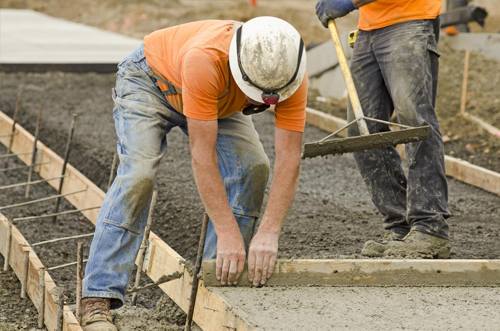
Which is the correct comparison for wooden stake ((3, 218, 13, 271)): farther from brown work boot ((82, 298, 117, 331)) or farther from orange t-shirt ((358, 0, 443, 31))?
orange t-shirt ((358, 0, 443, 31))

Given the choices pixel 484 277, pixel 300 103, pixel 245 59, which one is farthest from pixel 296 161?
pixel 484 277

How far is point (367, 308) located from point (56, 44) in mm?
11638

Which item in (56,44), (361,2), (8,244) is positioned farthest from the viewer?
(56,44)

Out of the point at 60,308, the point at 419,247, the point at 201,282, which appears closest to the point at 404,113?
the point at 419,247

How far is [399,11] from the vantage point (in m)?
3.92

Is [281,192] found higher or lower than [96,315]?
higher

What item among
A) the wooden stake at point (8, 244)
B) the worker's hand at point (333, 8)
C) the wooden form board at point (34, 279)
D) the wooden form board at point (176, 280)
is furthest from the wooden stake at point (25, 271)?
the worker's hand at point (333, 8)

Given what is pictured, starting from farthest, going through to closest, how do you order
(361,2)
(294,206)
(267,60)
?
(294,206) → (361,2) → (267,60)

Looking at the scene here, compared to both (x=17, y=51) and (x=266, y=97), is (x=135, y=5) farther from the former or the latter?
(x=266, y=97)

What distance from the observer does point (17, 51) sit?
485 inches

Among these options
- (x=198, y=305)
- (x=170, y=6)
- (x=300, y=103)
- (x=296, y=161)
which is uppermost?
(x=300, y=103)

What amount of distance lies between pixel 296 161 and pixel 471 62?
25.9ft

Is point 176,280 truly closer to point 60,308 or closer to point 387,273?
point 60,308

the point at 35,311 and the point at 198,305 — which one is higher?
the point at 198,305
